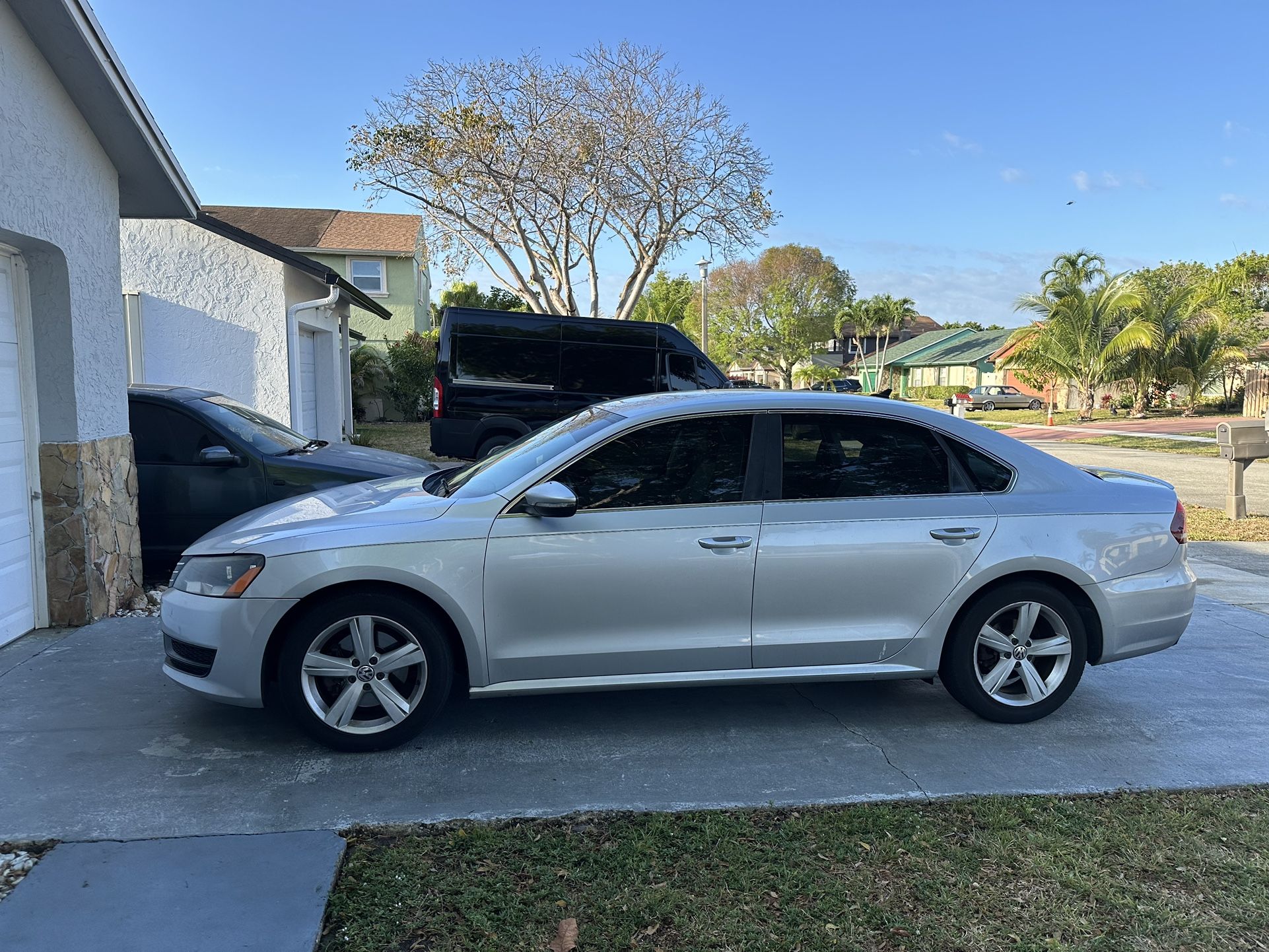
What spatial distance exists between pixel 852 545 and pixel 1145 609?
155cm

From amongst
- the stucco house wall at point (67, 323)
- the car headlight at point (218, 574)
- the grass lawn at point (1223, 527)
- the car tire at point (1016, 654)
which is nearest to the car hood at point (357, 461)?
the stucco house wall at point (67, 323)

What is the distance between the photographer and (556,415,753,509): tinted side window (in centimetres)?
418

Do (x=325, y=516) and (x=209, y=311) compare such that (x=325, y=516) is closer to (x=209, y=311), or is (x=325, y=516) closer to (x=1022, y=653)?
(x=1022, y=653)

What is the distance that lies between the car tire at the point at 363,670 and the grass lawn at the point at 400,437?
37.7 feet

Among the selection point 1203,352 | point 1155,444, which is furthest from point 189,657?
point 1203,352

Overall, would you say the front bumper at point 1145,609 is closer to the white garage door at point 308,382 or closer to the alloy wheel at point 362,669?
the alloy wheel at point 362,669

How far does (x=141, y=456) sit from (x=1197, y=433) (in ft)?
86.2

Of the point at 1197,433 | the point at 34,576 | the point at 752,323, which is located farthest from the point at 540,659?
the point at 752,323

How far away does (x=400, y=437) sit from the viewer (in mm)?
20875

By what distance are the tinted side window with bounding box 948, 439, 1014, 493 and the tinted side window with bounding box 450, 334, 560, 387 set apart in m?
9.18

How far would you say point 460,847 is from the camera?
10.9ft

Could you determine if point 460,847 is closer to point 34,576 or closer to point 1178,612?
point 1178,612

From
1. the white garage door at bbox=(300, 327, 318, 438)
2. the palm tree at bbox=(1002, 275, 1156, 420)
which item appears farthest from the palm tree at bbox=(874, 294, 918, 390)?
the white garage door at bbox=(300, 327, 318, 438)

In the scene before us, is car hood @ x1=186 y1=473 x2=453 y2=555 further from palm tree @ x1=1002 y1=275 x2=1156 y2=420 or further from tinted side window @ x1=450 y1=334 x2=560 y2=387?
palm tree @ x1=1002 y1=275 x2=1156 y2=420
